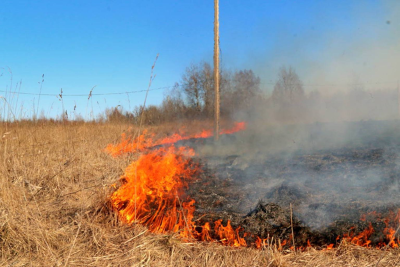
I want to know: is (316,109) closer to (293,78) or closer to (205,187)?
(293,78)

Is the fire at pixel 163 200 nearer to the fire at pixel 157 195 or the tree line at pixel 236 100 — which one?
the fire at pixel 157 195

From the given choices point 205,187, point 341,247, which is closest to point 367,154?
point 341,247

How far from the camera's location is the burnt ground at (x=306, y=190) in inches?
132

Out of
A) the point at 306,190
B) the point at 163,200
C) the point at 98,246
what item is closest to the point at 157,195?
the point at 163,200

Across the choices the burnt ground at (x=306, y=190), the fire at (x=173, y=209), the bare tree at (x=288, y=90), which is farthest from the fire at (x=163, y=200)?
the bare tree at (x=288, y=90)

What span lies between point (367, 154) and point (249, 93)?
36.6 ft

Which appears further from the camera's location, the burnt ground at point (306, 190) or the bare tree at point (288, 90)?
the bare tree at point (288, 90)

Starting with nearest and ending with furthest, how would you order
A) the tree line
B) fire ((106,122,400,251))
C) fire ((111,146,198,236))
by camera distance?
fire ((106,122,400,251)), fire ((111,146,198,236)), the tree line

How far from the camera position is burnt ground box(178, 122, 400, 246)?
11.0 ft

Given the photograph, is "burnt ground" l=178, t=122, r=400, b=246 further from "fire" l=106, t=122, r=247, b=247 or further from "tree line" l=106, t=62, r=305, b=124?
"tree line" l=106, t=62, r=305, b=124

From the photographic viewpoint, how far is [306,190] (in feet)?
13.3

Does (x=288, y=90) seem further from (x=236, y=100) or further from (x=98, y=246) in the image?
(x=98, y=246)

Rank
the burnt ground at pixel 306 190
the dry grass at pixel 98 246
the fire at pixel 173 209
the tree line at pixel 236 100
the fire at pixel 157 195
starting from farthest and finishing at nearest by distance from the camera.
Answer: the tree line at pixel 236 100 < the fire at pixel 157 195 < the burnt ground at pixel 306 190 < the fire at pixel 173 209 < the dry grass at pixel 98 246

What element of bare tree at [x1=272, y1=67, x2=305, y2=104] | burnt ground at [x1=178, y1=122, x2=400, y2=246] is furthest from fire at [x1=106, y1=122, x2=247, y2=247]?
bare tree at [x1=272, y1=67, x2=305, y2=104]
